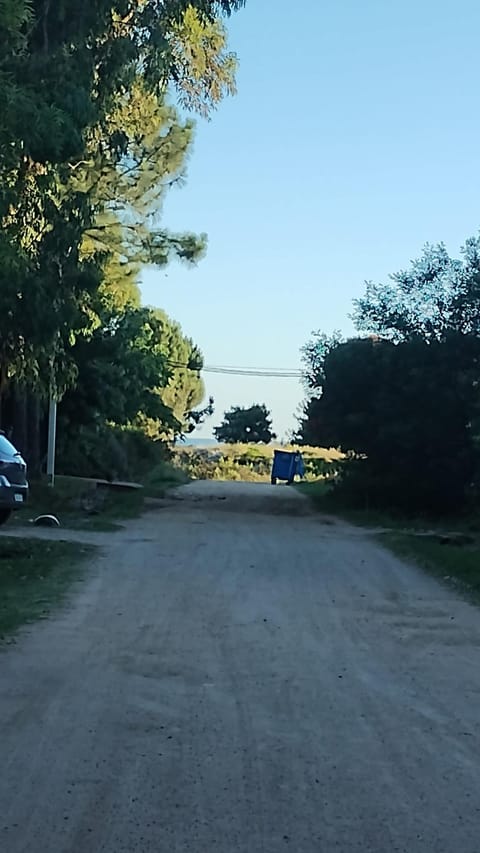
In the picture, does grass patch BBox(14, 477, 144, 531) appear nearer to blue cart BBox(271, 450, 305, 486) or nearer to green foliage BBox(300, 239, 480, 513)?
green foliage BBox(300, 239, 480, 513)

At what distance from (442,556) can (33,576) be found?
6884 mm

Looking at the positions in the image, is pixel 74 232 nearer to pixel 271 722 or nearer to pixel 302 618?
pixel 302 618

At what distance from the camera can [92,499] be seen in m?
26.8

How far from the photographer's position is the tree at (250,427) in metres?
96.8

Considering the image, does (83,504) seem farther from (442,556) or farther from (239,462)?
(239,462)

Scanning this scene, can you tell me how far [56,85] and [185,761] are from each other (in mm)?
9185

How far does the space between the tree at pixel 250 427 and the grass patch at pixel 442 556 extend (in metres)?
74.6

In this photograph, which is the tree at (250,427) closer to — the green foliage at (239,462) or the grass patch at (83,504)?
the green foliage at (239,462)

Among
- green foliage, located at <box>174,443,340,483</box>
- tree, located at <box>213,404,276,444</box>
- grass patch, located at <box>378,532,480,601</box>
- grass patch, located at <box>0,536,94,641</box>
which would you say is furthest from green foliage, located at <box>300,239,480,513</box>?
tree, located at <box>213,404,276,444</box>

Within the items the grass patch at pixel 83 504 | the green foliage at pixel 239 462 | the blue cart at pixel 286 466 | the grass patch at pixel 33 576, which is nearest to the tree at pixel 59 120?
the grass patch at pixel 83 504

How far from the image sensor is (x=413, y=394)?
26094 millimetres

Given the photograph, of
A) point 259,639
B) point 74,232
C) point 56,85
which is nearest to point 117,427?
point 74,232

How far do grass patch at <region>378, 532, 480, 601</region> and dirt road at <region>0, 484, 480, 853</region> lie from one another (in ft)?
4.32

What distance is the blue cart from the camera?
1935 inches
